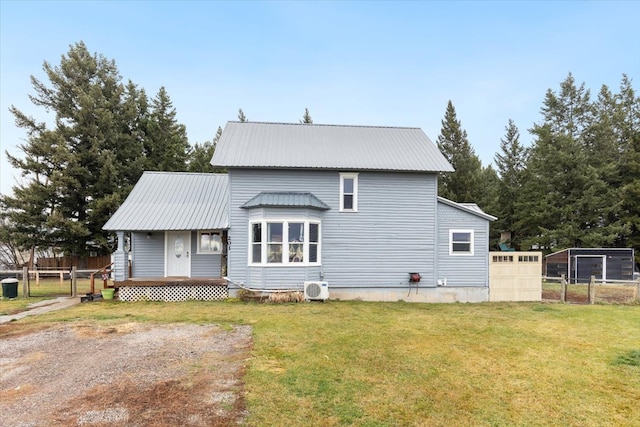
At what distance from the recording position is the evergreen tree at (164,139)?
29797 millimetres

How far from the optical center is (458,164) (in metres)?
32.5

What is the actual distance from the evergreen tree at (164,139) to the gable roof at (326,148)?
1661 centimetres

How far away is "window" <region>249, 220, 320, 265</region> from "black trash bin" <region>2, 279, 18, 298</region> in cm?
979

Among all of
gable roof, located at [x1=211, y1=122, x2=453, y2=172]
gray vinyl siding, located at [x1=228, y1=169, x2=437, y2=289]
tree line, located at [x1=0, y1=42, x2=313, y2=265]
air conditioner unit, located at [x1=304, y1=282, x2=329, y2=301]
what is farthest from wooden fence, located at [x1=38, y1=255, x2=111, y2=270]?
air conditioner unit, located at [x1=304, y1=282, x2=329, y2=301]

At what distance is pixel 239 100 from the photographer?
40875mm

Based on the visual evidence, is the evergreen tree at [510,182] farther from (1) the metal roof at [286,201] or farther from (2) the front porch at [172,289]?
(2) the front porch at [172,289]

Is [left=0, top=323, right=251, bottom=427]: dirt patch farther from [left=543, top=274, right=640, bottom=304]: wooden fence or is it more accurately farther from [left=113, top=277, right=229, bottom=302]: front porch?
[left=543, top=274, right=640, bottom=304]: wooden fence

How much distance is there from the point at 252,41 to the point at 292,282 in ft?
58.1

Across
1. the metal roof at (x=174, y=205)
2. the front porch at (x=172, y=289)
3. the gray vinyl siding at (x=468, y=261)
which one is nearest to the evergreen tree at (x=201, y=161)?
the metal roof at (x=174, y=205)

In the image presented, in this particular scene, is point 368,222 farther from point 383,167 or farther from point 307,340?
point 307,340

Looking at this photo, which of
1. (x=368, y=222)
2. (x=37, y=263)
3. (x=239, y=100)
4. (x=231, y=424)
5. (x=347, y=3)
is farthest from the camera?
(x=239, y=100)

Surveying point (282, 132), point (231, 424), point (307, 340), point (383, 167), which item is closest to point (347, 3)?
point (282, 132)

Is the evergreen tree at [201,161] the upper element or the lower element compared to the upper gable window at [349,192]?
upper

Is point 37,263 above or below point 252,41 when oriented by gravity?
below
